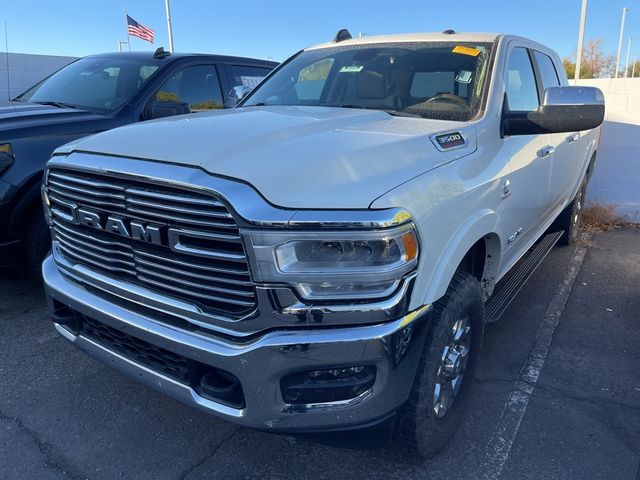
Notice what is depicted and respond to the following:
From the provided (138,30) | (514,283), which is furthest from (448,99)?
(138,30)

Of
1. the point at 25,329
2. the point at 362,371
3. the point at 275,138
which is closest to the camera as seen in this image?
the point at 362,371

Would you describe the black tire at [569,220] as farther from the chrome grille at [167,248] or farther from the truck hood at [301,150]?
the chrome grille at [167,248]

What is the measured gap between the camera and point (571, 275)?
5.17 m

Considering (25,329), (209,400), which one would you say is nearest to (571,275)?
(209,400)

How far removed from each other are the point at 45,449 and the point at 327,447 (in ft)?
4.37

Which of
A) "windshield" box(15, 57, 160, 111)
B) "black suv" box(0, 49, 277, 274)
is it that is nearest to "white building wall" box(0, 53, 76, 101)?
"windshield" box(15, 57, 160, 111)

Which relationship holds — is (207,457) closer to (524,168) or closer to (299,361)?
(299,361)

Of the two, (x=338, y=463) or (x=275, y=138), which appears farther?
(x=338, y=463)

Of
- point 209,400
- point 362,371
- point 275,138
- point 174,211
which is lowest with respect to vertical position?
point 209,400

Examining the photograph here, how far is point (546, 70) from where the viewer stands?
4500 mm

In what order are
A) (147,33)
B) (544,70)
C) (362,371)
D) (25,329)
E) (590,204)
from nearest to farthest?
(362,371) < (25,329) < (544,70) < (590,204) < (147,33)

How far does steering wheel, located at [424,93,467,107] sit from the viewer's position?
310 cm

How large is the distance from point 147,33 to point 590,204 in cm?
1828

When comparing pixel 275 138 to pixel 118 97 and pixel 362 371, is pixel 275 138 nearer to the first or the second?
pixel 362 371
